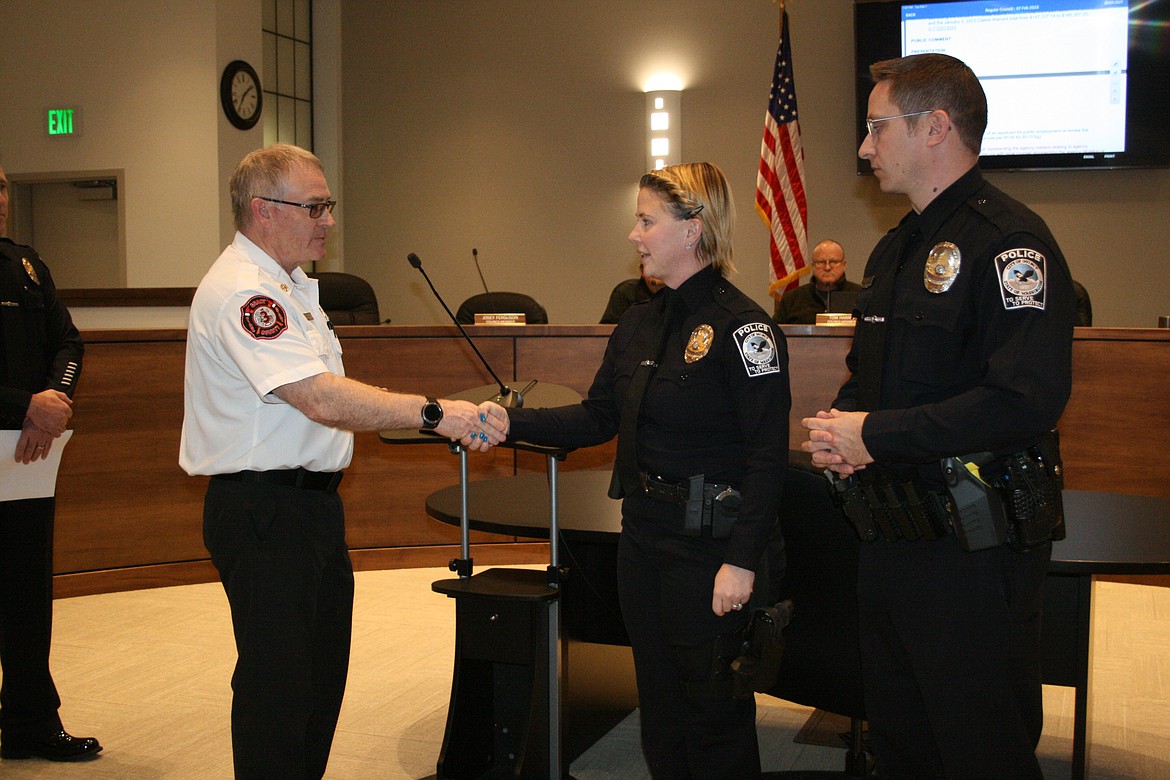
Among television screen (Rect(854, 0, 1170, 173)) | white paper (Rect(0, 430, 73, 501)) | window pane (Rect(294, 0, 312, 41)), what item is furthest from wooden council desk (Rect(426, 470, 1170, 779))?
window pane (Rect(294, 0, 312, 41))

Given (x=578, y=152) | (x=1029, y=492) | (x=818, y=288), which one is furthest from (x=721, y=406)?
(x=578, y=152)

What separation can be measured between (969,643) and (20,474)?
241 centimetres

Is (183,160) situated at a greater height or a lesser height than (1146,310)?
greater

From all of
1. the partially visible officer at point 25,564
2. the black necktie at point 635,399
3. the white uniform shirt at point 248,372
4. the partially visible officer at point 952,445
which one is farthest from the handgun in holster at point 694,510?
the partially visible officer at point 25,564

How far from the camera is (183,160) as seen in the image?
712 cm

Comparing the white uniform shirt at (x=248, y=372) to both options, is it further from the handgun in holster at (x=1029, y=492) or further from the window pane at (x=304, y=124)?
the window pane at (x=304, y=124)

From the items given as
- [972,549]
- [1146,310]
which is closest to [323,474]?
[972,549]

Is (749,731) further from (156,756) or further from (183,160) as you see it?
(183,160)

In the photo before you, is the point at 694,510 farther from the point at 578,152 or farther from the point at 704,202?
the point at 578,152

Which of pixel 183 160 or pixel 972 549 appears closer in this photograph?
pixel 972 549

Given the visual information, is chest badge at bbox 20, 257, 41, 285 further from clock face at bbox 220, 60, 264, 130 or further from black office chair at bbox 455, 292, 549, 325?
clock face at bbox 220, 60, 264, 130

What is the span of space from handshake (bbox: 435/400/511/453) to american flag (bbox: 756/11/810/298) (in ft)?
15.3

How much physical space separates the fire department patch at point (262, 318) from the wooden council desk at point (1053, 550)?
0.74m

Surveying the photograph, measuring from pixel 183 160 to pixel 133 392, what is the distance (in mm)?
3246
